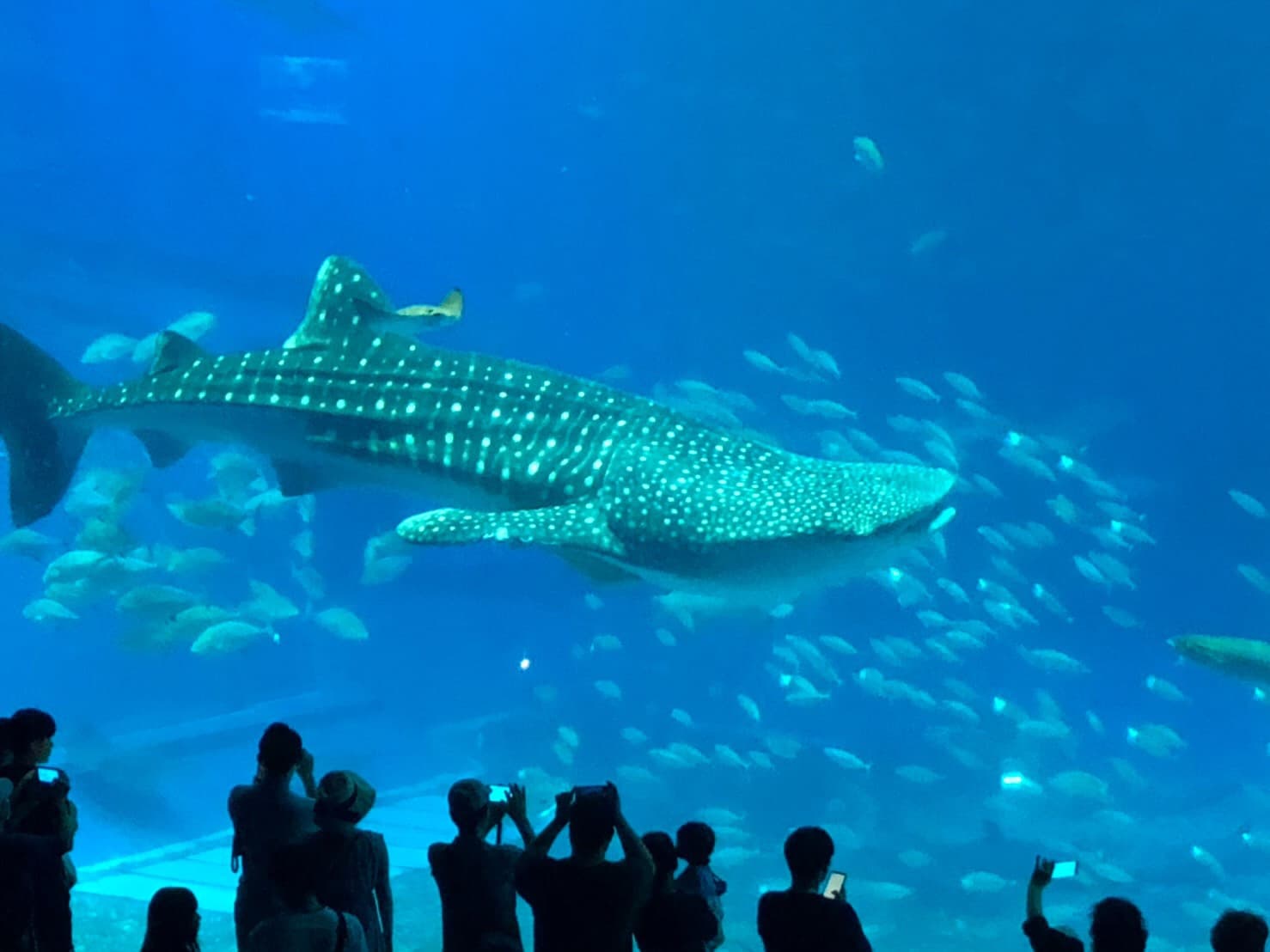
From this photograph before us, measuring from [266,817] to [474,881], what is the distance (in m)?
0.64

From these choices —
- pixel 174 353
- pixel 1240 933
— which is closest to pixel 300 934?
pixel 1240 933

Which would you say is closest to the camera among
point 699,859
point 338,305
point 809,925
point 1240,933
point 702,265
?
point 1240,933

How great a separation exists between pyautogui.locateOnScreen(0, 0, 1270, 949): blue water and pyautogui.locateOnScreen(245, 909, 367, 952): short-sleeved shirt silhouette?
51.6 ft

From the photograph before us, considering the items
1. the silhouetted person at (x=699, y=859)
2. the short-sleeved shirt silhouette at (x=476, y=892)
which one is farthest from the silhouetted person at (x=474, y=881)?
the silhouetted person at (x=699, y=859)

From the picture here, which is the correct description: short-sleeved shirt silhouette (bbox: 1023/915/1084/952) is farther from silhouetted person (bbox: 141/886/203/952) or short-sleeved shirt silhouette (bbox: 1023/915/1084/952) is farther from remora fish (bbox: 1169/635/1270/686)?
remora fish (bbox: 1169/635/1270/686)

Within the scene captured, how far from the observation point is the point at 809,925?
7.68 feet

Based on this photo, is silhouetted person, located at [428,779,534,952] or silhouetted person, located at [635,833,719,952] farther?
silhouetted person, located at [428,779,534,952]

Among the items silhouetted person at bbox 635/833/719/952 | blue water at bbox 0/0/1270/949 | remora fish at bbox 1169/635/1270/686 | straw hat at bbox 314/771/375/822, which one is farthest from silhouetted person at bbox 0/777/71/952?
blue water at bbox 0/0/1270/949

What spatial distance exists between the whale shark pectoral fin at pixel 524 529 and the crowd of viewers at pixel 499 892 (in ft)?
7.73

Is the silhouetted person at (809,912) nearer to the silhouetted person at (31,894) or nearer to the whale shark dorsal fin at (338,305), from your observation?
the silhouetted person at (31,894)

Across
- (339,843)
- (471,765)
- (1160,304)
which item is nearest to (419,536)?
(339,843)

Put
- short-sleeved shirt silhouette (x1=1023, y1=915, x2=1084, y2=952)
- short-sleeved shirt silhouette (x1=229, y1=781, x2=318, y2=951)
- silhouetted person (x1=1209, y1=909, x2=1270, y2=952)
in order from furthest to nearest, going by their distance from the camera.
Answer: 1. short-sleeved shirt silhouette (x1=229, y1=781, x2=318, y2=951)
2. short-sleeved shirt silhouette (x1=1023, y1=915, x2=1084, y2=952)
3. silhouetted person (x1=1209, y1=909, x2=1270, y2=952)

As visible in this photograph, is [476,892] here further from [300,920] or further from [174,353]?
[174,353]

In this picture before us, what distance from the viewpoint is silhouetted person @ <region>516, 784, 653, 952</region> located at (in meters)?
2.40
